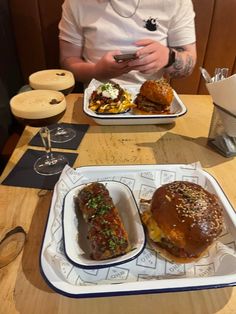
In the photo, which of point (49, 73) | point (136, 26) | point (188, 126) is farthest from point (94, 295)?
point (136, 26)

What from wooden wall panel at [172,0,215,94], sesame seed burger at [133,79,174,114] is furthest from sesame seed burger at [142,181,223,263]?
wooden wall panel at [172,0,215,94]

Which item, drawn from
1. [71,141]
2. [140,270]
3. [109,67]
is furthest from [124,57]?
[140,270]

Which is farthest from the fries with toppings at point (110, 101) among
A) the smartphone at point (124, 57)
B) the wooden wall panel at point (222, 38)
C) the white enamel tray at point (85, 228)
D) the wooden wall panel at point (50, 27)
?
the wooden wall panel at point (222, 38)

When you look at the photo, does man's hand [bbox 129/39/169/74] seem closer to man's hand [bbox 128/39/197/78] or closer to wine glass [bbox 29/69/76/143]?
Answer: man's hand [bbox 128/39/197/78]

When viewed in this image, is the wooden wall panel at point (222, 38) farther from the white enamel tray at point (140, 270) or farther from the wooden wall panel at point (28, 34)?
the white enamel tray at point (140, 270)

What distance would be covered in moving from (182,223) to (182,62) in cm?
112

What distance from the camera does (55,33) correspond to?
1899mm

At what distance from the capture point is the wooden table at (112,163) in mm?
626

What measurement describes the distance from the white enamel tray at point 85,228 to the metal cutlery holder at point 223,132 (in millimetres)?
432

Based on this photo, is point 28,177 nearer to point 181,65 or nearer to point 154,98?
point 154,98

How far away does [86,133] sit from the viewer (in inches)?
47.4

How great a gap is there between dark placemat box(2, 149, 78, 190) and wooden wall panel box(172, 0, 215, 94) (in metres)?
1.32

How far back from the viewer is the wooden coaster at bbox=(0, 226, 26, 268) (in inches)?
27.8

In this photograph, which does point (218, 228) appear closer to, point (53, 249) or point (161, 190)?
point (161, 190)
